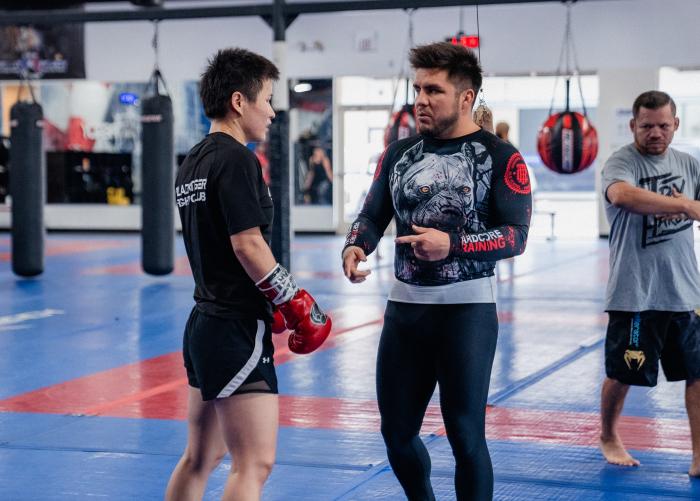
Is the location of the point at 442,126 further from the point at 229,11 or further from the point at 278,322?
the point at 229,11

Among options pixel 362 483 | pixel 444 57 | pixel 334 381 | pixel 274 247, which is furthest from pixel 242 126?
pixel 274 247

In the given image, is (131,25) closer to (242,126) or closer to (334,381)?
(334,381)

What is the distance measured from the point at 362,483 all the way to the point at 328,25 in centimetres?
1319

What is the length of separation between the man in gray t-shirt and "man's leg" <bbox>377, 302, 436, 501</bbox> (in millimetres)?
1381

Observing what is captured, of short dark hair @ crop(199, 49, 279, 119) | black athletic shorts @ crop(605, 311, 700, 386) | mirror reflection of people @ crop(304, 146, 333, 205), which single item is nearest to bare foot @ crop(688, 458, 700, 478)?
black athletic shorts @ crop(605, 311, 700, 386)

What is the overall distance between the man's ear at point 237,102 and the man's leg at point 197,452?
83cm

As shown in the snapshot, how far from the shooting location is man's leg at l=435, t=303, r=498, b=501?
10.2ft

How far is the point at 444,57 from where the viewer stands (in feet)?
10.4

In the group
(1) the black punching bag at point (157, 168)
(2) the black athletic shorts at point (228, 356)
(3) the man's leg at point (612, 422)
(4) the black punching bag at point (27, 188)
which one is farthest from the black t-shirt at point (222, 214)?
(4) the black punching bag at point (27, 188)

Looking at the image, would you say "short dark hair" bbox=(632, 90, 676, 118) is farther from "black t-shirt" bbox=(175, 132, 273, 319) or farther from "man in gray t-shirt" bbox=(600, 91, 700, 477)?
"black t-shirt" bbox=(175, 132, 273, 319)

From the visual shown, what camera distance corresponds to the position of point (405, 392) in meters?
3.26

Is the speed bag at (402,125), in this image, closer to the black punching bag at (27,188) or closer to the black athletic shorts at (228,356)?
the black punching bag at (27,188)

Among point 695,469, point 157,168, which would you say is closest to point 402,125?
point 157,168

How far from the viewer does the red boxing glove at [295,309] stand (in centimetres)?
293
